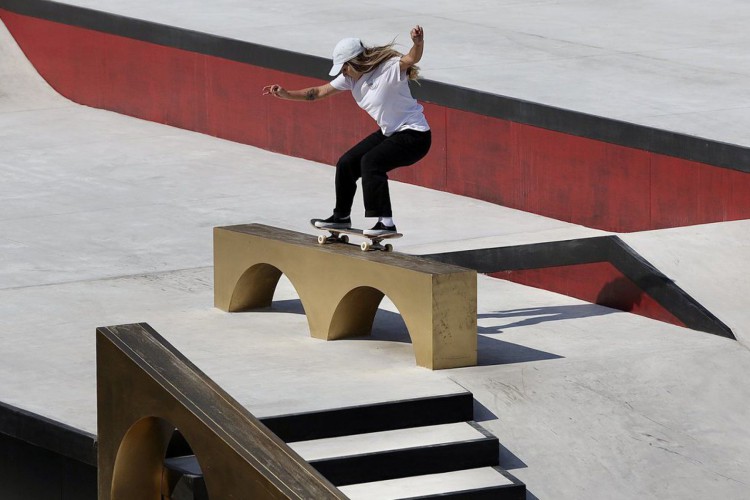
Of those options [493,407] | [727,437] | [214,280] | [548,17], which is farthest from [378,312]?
[548,17]

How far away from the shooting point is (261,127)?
637 inches

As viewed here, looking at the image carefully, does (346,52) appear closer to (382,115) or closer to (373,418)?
(382,115)

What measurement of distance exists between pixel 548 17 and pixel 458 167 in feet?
14.8

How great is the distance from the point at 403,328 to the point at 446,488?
2.19 metres

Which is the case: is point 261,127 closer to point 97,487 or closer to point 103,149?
point 103,149

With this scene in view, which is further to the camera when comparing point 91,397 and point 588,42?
point 588,42

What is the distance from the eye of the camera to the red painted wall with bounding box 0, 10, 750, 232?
39.0 ft

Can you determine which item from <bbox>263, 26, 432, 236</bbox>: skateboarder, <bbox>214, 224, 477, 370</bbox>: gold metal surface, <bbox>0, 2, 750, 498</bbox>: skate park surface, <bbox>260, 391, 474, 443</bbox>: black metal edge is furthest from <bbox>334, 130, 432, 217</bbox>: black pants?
<bbox>260, 391, 474, 443</bbox>: black metal edge

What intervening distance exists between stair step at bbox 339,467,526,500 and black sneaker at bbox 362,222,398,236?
2.02 meters

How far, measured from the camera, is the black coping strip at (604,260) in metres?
10.1

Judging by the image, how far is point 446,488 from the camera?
26.0 feet

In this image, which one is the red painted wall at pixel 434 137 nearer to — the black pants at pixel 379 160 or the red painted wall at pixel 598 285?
the red painted wall at pixel 598 285

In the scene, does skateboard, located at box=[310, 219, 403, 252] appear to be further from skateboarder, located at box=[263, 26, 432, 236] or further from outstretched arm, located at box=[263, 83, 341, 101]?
outstretched arm, located at box=[263, 83, 341, 101]

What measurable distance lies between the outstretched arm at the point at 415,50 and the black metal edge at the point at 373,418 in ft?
6.71
